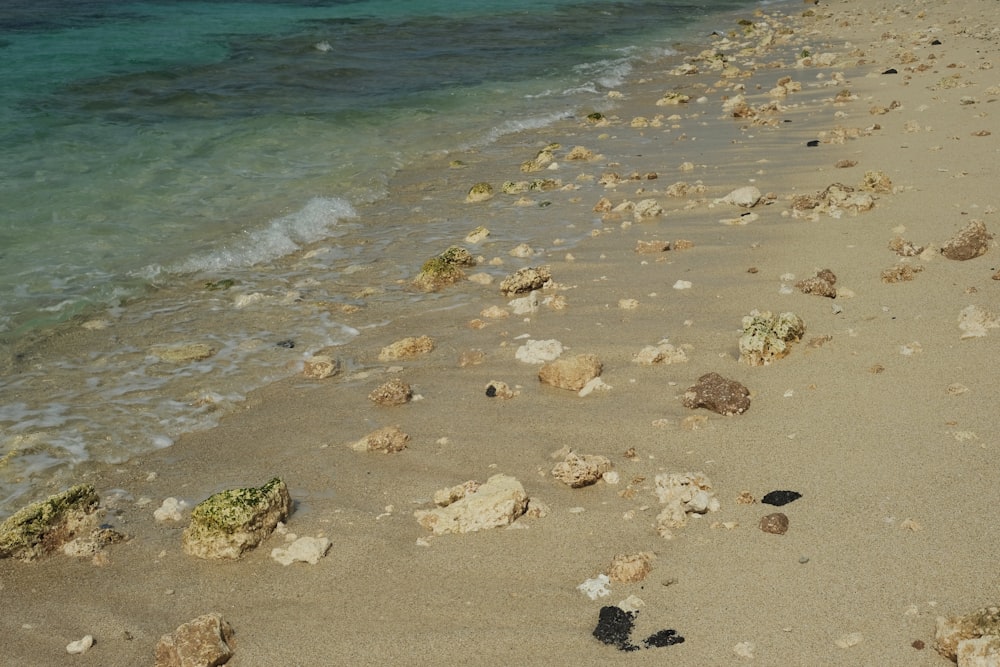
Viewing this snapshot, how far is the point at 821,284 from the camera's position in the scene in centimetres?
521

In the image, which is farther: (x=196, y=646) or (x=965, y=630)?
(x=196, y=646)

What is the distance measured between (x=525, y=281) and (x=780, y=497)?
10.0ft

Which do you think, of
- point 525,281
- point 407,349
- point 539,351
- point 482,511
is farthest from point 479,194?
Answer: point 482,511

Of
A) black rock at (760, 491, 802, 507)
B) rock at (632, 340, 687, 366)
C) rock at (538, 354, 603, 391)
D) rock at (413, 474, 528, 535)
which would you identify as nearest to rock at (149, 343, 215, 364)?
rock at (538, 354, 603, 391)

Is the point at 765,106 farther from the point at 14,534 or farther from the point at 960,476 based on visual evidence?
the point at 14,534

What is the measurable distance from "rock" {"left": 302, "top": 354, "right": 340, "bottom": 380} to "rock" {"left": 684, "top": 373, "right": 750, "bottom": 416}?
2.20 m

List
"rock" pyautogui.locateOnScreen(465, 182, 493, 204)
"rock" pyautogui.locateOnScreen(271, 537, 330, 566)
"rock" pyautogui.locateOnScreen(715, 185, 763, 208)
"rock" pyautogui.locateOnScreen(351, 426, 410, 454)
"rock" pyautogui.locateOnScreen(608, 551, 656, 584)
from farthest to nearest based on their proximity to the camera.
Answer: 1. "rock" pyautogui.locateOnScreen(465, 182, 493, 204)
2. "rock" pyautogui.locateOnScreen(715, 185, 763, 208)
3. "rock" pyautogui.locateOnScreen(351, 426, 410, 454)
4. "rock" pyautogui.locateOnScreen(271, 537, 330, 566)
5. "rock" pyautogui.locateOnScreen(608, 551, 656, 584)

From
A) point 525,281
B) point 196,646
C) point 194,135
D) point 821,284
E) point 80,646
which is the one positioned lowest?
point 80,646

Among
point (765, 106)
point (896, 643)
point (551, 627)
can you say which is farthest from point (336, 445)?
point (765, 106)

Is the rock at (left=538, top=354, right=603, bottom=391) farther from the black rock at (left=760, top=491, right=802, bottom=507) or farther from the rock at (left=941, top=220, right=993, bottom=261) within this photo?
the rock at (left=941, top=220, right=993, bottom=261)

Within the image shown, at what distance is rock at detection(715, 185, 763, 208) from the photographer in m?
7.27

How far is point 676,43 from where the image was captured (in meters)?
21.9

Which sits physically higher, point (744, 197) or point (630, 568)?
point (744, 197)

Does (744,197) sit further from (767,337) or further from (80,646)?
(80,646)
